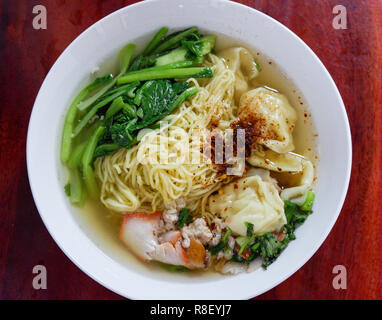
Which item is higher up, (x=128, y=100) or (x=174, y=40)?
(x=174, y=40)

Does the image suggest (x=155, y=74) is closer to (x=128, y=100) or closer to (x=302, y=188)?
(x=128, y=100)

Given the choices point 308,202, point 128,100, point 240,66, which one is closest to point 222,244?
point 308,202

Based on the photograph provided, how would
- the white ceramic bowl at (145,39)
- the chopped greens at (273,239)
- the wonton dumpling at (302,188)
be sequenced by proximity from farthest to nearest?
the wonton dumpling at (302,188) → the chopped greens at (273,239) → the white ceramic bowl at (145,39)

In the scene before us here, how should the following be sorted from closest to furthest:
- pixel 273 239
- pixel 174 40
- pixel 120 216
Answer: pixel 273 239
pixel 174 40
pixel 120 216

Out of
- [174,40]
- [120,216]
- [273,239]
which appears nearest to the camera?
[273,239]

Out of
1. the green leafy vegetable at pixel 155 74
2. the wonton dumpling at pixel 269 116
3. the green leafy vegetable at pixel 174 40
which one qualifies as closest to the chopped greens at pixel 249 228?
the wonton dumpling at pixel 269 116

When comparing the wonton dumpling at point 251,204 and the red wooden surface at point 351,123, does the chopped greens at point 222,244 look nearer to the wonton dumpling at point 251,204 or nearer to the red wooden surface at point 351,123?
the wonton dumpling at point 251,204

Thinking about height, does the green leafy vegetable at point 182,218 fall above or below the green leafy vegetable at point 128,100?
below
